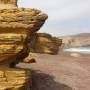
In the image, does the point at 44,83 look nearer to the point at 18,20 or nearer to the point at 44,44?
the point at 18,20

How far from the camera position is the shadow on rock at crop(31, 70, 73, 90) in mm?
26567

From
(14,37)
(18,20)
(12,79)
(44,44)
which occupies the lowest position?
(44,44)

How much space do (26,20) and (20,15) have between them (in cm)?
45

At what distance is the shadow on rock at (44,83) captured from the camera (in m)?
26.6

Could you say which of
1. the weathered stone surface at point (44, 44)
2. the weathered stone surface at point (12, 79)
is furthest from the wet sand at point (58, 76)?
the weathered stone surface at point (44, 44)

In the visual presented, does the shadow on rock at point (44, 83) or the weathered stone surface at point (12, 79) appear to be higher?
the weathered stone surface at point (12, 79)

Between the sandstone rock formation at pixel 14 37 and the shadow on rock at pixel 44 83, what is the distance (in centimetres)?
550

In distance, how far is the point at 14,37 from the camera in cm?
2020

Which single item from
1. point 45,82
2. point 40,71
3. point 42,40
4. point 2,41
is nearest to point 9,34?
point 2,41

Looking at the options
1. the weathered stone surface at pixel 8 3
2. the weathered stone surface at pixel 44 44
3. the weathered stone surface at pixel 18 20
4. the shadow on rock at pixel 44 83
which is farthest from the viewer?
the weathered stone surface at pixel 44 44

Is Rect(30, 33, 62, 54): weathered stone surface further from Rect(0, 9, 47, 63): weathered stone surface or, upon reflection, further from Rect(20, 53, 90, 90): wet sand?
Rect(0, 9, 47, 63): weathered stone surface

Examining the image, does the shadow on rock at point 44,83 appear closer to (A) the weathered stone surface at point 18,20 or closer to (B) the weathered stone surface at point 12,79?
(B) the weathered stone surface at point 12,79

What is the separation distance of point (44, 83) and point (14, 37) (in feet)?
27.0

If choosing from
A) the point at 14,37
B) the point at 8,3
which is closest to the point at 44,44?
the point at 8,3
